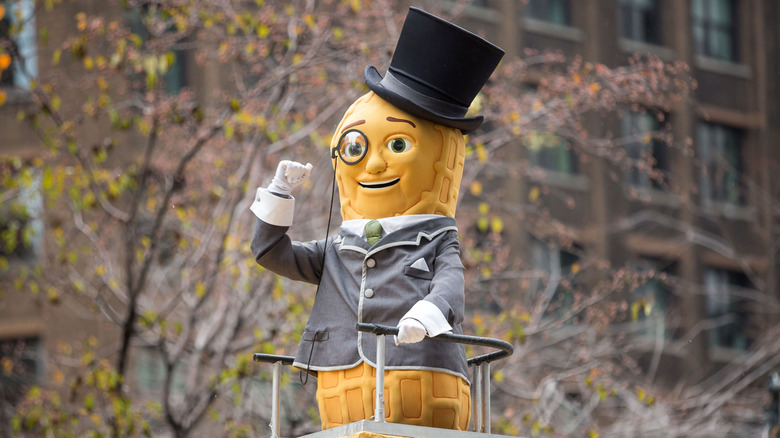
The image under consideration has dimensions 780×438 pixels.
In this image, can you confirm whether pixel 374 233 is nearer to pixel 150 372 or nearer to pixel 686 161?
pixel 150 372

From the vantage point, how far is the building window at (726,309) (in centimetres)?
2014

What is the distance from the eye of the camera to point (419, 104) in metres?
5.09

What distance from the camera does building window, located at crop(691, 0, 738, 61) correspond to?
2044 cm

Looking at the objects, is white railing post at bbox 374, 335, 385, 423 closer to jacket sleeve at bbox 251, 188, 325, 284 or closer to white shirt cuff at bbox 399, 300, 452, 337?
white shirt cuff at bbox 399, 300, 452, 337

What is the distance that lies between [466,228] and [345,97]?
200 cm

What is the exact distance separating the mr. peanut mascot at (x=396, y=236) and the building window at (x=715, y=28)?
16.3m

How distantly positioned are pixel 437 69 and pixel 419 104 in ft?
0.59

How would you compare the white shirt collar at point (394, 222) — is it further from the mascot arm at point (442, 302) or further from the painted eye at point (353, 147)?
the painted eye at point (353, 147)

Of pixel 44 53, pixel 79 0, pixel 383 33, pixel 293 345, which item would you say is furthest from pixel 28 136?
pixel 293 345

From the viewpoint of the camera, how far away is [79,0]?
1658 cm

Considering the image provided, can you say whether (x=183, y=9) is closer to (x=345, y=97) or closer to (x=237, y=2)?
(x=345, y=97)

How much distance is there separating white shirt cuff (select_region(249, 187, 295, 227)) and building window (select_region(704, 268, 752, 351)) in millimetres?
16133

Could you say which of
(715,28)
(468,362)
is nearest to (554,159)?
(715,28)

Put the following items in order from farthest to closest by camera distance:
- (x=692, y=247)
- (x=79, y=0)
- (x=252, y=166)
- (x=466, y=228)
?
(x=692, y=247) → (x=79, y=0) → (x=466, y=228) → (x=252, y=166)
